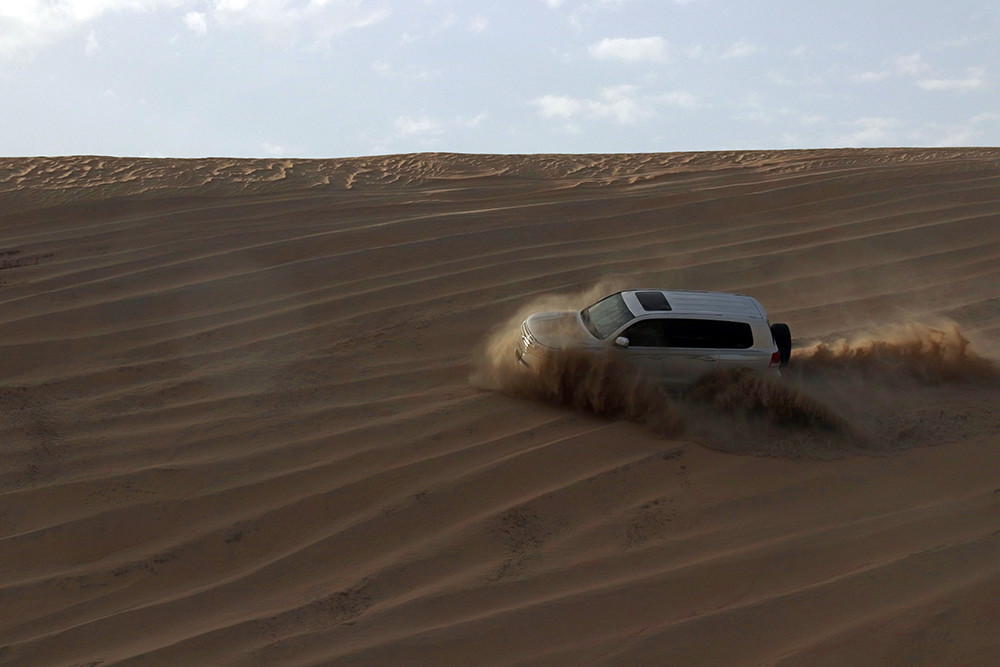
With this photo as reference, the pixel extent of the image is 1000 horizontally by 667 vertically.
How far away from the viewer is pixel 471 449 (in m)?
7.22

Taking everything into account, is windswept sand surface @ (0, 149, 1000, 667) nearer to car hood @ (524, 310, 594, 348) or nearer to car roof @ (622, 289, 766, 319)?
car hood @ (524, 310, 594, 348)

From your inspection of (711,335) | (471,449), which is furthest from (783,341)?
(471,449)

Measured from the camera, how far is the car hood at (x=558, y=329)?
8250mm

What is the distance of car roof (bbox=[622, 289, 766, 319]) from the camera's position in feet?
26.9

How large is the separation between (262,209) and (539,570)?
9.43 metres

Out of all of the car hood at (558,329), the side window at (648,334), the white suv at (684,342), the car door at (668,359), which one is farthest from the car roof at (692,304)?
the car hood at (558,329)

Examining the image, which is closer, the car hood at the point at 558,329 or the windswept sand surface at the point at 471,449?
the windswept sand surface at the point at 471,449

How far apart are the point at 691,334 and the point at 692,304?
0.35m

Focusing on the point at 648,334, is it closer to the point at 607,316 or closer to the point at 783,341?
the point at 607,316

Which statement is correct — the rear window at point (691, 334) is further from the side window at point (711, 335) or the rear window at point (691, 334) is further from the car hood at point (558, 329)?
the car hood at point (558, 329)

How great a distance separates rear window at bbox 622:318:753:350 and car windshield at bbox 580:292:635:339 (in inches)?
6.4

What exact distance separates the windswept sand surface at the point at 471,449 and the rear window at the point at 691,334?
40cm

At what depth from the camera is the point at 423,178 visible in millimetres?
17297

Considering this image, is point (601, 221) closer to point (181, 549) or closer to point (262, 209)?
point (262, 209)
